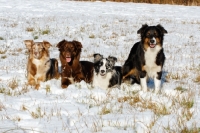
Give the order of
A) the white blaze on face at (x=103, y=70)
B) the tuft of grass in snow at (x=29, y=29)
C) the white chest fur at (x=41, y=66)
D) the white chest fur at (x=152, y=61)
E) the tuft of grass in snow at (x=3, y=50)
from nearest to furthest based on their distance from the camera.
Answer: the white chest fur at (x=152, y=61) → the white blaze on face at (x=103, y=70) → the white chest fur at (x=41, y=66) → the tuft of grass in snow at (x=3, y=50) → the tuft of grass in snow at (x=29, y=29)

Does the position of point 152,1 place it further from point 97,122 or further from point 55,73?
point 97,122

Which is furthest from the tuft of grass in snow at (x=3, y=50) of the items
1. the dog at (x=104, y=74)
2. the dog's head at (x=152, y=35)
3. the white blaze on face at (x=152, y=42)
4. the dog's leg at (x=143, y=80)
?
the white blaze on face at (x=152, y=42)

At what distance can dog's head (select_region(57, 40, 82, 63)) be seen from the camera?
296 inches

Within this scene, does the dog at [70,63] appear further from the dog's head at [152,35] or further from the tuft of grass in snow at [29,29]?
the tuft of grass in snow at [29,29]

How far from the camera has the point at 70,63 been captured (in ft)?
25.5

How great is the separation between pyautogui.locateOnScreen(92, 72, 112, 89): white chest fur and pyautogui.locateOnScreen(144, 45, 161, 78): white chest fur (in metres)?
0.96

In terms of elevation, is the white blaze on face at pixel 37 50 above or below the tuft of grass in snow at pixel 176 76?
above

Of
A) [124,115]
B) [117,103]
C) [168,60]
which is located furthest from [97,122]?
[168,60]

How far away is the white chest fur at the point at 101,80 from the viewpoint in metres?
7.47

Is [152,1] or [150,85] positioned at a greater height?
[152,1]

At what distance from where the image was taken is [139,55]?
24.0 ft

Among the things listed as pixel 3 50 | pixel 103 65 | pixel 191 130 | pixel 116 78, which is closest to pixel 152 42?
pixel 103 65

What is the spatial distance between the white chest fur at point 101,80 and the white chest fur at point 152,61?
964 millimetres

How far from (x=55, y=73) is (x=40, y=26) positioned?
9.43m
